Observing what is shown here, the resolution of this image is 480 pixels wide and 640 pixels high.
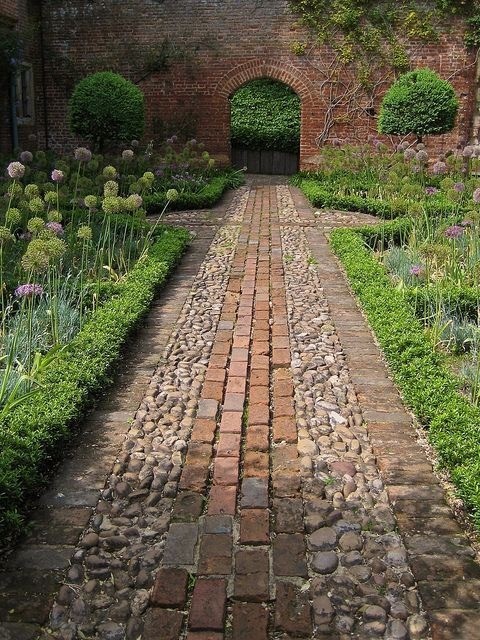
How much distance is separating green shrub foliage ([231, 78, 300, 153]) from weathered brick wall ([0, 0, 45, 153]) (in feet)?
15.5

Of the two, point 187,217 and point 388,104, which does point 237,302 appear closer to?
point 187,217

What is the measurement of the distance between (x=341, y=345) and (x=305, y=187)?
7.88 metres

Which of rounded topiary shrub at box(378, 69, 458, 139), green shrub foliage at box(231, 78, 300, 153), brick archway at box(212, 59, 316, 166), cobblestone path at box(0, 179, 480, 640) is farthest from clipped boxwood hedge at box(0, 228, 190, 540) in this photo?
green shrub foliage at box(231, 78, 300, 153)

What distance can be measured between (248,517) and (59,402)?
3.36 ft

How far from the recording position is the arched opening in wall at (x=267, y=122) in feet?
54.2

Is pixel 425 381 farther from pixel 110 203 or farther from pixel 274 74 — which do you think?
pixel 274 74

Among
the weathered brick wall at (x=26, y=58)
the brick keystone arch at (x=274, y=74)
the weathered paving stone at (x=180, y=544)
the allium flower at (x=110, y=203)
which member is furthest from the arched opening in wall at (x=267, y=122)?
the weathered paving stone at (x=180, y=544)

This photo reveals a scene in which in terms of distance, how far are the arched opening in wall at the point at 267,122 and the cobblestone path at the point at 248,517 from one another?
13452mm

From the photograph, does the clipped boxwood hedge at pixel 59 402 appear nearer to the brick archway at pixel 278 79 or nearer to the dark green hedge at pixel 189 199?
the dark green hedge at pixel 189 199

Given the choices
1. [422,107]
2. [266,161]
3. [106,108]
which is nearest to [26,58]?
[106,108]

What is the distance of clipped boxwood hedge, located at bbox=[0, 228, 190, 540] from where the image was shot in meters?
2.28

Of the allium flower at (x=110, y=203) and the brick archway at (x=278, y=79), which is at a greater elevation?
the brick archway at (x=278, y=79)

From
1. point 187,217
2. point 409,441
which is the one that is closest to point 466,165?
point 187,217

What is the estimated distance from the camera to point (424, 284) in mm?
4938
